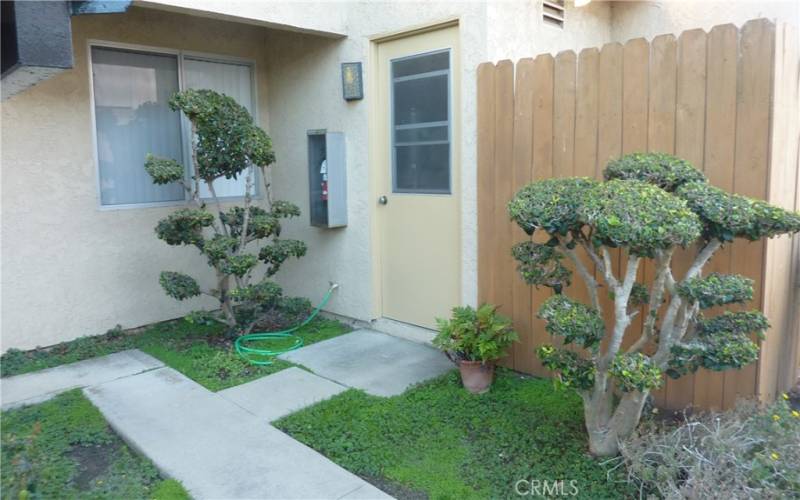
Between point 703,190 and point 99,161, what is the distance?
16.3 feet

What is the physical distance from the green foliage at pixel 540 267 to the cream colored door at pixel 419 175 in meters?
1.55

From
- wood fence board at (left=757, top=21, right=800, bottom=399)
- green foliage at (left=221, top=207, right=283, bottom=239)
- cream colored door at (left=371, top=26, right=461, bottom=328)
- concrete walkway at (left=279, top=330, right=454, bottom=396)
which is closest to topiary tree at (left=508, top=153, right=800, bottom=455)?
wood fence board at (left=757, top=21, right=800, bottom=399)

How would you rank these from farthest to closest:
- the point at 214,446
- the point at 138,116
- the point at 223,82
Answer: the point at 223,82 → the point at 138,116 → the point at 214,446

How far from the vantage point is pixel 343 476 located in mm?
3084

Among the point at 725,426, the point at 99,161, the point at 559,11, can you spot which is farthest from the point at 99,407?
the point at 559,11

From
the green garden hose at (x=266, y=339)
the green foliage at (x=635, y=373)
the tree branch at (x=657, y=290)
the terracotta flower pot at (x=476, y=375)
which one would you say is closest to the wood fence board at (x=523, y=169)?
the terracotta flower pot at (x=476, y=375)

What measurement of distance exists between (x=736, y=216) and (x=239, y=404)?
3.18 metres

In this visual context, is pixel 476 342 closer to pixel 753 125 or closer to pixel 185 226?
pixel 753 125

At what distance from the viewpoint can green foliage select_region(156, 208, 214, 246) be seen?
16.1 feet

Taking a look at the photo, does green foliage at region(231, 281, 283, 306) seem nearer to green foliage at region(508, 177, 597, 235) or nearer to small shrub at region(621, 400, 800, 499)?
green foliage at region(508, 177, 597, 235)

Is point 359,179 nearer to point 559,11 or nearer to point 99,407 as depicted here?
point 559,11

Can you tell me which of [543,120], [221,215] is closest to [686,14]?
[543,120]

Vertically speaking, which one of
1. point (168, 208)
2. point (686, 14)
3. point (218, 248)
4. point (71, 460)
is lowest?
point (71, 460)

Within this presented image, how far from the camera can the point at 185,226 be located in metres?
4.98
